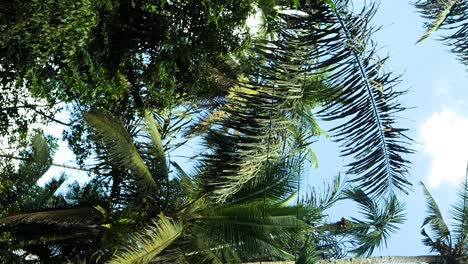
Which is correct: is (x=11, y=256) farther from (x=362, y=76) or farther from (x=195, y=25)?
(x=362, y=76)

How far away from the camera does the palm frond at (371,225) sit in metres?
10.6

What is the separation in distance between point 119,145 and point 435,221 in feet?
22.1

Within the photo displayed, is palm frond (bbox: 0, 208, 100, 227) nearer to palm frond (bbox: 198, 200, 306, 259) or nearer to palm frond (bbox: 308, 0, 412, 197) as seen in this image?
palm frond (bbox: 198, 200, 306, 259)

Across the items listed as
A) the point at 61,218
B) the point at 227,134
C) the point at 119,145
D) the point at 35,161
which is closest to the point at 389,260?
the point at 227,134

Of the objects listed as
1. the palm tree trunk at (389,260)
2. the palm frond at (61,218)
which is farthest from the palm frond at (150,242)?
the palm tree trunk at (389,260)

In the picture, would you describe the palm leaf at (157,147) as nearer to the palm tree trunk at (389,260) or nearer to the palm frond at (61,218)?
the palm frond at (61,218)

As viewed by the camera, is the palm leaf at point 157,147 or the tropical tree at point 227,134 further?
the palm leaf at point 157,147

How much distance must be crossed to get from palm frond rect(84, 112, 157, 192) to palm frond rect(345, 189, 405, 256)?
12.1 feet

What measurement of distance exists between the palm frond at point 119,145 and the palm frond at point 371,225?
368 cm

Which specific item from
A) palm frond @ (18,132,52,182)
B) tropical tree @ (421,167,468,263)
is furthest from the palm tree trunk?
palm frond @ (18,132,52,182)

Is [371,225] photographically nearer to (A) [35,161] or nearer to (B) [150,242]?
(B) [150,242]

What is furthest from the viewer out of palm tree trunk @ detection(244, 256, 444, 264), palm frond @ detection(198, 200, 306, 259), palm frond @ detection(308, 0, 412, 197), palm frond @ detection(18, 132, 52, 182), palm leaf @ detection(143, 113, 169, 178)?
palm frond @ detection(18, 132, 52, 182)

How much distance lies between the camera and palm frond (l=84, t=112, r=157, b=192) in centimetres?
941

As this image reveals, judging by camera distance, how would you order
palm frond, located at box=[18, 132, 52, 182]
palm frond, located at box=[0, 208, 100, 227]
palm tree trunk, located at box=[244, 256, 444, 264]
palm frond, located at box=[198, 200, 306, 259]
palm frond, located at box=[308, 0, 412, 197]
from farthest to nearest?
palm frond, located at box=[18, 132, 52, 182] → palm tree trunk, located at box=[244, 256, 444, 264] → palm frond, located at box=[0, 208, 100, 227] → palm frond, located at box=[198, 200, 306, 259] → palm frond, located at box=[308, 0, 412, 197]
